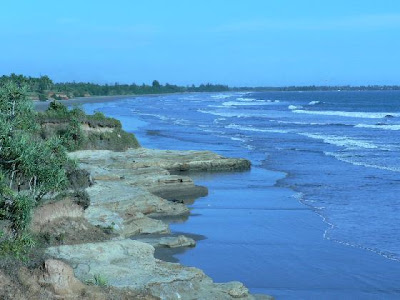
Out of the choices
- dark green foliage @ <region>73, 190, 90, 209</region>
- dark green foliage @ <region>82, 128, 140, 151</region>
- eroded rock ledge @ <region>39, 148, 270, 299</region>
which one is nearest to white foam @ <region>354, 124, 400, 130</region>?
dark green foliage @ <region>82, 128, 140, 151</region>

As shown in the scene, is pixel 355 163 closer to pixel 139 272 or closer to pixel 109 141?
pixel 109 141

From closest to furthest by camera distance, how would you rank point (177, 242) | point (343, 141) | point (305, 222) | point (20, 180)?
1. point (20, 180)
2. point (177, 242)
3. point (305, 222)
4. point (343, 141)

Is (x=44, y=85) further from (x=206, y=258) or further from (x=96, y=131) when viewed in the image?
(x=206, y=258)

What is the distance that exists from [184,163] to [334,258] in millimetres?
19173

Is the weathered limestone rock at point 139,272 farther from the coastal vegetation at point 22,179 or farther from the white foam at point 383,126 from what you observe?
the white foam at point 383,126

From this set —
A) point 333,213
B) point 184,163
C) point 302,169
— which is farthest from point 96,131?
point 333,213

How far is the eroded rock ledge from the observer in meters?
16.8

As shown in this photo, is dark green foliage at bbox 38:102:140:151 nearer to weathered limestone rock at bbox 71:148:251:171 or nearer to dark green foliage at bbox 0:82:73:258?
weathered limestone rock at bbox 71:148:251:171

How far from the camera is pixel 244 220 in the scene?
26.6 m

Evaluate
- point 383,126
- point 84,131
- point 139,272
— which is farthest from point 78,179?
point 383,126

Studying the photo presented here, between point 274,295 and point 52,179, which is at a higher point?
point 52,179

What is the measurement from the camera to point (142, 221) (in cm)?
2425

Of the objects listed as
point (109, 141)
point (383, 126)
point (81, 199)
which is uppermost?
point (81, 199)

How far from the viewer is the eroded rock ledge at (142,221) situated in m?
16.8
